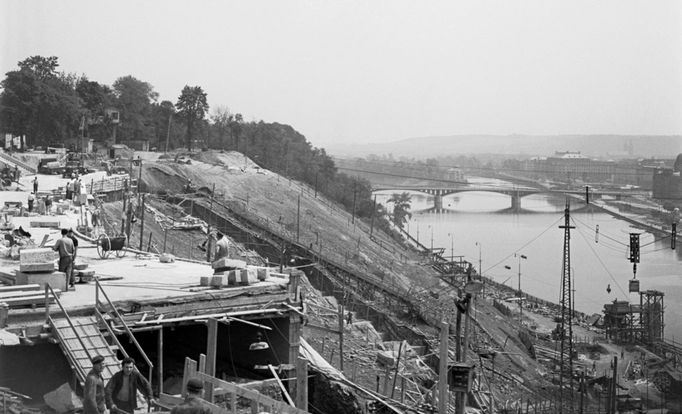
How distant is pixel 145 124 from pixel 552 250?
3472 centimetres

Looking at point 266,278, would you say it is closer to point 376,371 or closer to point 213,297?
point 213,297

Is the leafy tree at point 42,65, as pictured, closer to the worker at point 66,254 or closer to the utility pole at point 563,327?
the utility pole at point 563,327

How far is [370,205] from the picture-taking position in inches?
3142

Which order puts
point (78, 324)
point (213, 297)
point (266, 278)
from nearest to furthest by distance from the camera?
point (78, 324) < point (213, 297) < point (266, 278)

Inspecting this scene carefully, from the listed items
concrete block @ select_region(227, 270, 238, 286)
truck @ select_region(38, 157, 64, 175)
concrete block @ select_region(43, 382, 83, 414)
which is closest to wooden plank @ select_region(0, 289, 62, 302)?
concrete block @ select_region(43, 382, 83, 414)

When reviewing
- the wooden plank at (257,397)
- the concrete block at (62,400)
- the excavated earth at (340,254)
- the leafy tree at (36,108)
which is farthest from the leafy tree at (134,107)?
the wooden plank at (257,397)

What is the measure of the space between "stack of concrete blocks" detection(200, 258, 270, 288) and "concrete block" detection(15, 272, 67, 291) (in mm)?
2072

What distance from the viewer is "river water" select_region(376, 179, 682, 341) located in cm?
6156

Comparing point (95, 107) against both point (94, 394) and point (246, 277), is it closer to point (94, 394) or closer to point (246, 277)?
point (246, 277)

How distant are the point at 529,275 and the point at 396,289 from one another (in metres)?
29.8

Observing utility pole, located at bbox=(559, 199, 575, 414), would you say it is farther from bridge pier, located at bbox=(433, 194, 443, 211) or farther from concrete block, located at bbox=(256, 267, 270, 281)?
bridge pier, located at bbox=(433, 194, 443, 211)

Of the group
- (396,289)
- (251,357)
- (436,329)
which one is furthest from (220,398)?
(396,289)

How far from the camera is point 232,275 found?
14.3 meters

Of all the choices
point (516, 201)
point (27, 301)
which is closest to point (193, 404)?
point (27, 301)
